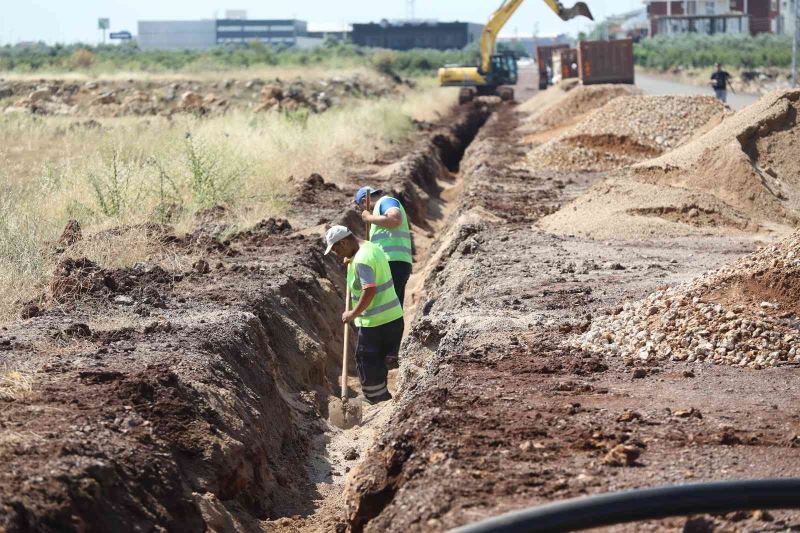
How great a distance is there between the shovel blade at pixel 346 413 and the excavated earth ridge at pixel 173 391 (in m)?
0.17

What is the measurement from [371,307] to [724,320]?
9.37 feet

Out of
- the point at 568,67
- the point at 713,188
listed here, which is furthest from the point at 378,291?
the point at 568,67

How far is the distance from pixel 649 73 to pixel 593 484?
69.0 m

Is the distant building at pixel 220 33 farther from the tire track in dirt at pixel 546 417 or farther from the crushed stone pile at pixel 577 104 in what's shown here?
the tire track in dirt at pixel 546 417

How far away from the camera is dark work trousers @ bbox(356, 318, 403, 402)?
9.30m

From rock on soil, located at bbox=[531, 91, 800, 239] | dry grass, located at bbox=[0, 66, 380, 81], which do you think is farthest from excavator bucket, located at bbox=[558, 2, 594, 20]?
dry grass, located at bbox=[0, 66, 380, 81]

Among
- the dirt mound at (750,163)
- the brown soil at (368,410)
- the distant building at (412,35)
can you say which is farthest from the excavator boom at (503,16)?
the distant building at (412,35)

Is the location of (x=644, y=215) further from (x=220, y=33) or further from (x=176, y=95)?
(x=220, y=33)

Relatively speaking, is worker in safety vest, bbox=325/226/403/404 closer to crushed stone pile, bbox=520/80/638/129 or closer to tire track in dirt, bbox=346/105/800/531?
tire track in dirt, bbox=346/105/800/531

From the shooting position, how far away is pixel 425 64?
84.2 m

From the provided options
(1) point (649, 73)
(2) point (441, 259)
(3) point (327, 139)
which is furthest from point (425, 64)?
(2) point (441, 259)

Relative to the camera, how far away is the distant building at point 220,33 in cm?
14662

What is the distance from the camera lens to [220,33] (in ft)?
500

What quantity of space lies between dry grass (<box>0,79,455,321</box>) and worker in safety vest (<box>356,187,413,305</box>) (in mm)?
2102
